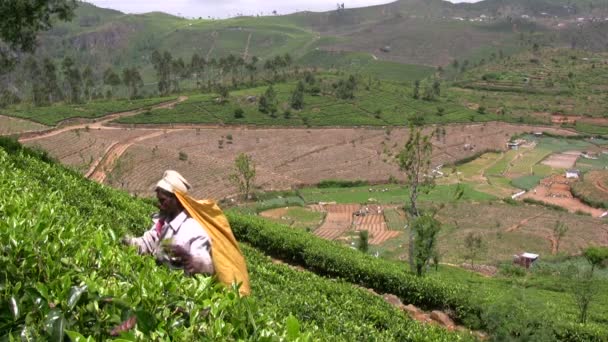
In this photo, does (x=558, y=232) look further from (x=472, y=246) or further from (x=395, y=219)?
(x=395, y=219)

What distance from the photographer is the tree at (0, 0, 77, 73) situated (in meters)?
13.9

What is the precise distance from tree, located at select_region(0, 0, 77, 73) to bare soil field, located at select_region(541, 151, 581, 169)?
6775cm

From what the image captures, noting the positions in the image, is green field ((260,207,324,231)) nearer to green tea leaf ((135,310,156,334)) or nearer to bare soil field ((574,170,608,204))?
bare soil field ((574,170,608,204))

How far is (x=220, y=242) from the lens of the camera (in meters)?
4.90

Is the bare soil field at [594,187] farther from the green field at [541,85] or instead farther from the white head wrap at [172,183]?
the white head wrap at [172,183]

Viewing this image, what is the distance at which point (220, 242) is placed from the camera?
4902mm

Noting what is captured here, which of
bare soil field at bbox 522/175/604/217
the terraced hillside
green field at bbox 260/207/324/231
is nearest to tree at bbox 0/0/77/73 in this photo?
green field at bbox 260/207/324/231

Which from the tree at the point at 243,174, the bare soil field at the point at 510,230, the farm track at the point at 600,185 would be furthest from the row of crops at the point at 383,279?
the farm track at the point at 600,185

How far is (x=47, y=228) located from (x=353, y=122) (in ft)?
262

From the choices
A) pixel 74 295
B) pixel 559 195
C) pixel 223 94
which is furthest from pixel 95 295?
pixel 223 94

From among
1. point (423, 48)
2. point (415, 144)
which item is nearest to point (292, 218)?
point (415, 144)

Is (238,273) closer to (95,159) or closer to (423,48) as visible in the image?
(95,159)

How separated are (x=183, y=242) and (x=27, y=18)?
498 inches

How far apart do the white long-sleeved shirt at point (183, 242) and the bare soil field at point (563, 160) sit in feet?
241
